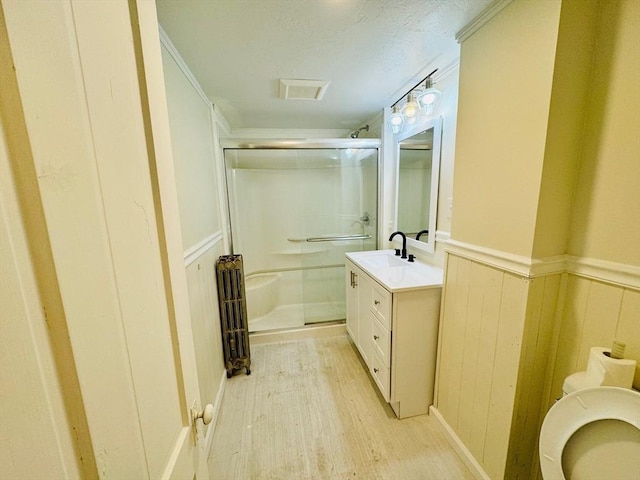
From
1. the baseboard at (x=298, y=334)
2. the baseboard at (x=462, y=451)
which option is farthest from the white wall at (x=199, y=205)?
the baseboard at (x=462, y=451)

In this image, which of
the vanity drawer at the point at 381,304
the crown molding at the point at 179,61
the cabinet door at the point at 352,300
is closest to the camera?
the crown molding at the point at 179,61

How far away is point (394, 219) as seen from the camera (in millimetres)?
2412

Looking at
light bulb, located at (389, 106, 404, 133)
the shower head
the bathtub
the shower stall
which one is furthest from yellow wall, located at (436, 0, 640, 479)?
the bathtub

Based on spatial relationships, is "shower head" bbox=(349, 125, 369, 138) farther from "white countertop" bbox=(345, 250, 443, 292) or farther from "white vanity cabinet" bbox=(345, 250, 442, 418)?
"white vanity cabinet" bbox=(345, 250, 442, 418)

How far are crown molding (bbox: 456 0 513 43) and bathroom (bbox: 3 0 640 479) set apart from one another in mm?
12

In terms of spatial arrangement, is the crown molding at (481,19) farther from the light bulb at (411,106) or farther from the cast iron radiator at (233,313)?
the cast iron radiator at (233,313)

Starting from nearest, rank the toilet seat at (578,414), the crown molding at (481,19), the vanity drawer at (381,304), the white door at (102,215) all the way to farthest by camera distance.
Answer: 1. the white door at (102,215)
2. the toilet seat at (578,414)
3. the crown molding at (481,19)
4. the vanity drawer at (381,304)

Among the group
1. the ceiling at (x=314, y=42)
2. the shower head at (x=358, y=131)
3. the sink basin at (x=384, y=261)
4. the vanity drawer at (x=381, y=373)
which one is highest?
the ceiling at (x=314, y=42)

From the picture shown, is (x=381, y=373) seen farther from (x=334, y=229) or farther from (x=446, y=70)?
(x=446, y=70)

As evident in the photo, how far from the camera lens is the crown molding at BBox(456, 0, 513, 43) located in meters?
1.02

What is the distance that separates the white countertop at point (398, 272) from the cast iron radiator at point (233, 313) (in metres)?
1.00

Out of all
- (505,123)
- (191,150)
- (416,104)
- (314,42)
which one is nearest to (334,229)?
(416,104)

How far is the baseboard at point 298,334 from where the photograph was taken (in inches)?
100.0

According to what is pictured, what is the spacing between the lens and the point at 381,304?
1.63m
